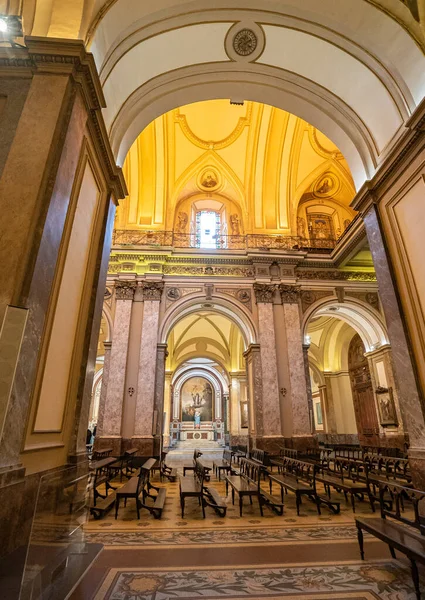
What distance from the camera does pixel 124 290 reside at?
11477mm

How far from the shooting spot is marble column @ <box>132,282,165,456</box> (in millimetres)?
9961

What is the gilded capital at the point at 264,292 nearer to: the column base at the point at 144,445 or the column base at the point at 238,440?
the column base at the point at 144,445

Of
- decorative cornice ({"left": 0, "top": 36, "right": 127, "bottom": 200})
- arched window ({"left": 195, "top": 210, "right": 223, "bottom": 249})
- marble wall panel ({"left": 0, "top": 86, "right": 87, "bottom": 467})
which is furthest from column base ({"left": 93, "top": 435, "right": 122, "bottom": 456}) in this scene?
decorative cornice ({"left": 0, "top": 36, "right": 127, "bottom": 200})

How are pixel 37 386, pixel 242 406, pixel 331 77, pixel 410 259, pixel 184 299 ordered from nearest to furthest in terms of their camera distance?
pixel 37 386, pixel 410 259, pixel 331 77, pixel 184 299, pixel 242 406

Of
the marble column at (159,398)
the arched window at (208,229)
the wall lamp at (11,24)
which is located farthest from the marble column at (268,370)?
the wall lamp at (11,24)

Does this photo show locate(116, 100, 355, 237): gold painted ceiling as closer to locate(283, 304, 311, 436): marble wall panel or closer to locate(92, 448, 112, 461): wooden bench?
locate(283, 304, 311, 436): marble wall panel

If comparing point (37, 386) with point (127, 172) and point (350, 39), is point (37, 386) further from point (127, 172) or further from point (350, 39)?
point (127, 172)

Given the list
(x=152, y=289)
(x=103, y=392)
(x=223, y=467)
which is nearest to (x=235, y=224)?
(x=152, y=289)

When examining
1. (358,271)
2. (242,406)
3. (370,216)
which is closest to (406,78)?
(370,216)

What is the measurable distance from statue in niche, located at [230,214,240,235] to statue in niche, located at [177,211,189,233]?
1918 mm

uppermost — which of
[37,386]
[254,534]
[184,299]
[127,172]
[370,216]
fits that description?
[127,172]

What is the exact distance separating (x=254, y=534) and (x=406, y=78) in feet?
21.2

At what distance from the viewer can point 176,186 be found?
1346 centimetres

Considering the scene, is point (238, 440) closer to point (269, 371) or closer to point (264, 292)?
point (269, 371)
